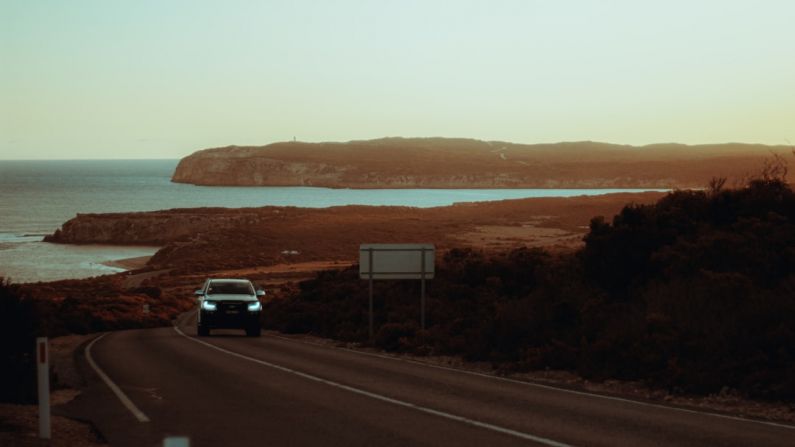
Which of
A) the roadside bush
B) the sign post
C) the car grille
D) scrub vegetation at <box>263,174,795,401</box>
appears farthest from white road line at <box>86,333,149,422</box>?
the car grille

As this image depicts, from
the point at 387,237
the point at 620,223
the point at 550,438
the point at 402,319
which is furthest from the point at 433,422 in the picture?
the point at 387,237

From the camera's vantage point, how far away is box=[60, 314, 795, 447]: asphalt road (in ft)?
36.6

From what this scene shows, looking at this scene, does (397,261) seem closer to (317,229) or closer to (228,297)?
(228,297)

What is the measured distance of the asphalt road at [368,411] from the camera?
1115cm

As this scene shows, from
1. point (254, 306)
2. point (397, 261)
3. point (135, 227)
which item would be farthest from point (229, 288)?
point (135, 227)

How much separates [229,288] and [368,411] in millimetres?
19395

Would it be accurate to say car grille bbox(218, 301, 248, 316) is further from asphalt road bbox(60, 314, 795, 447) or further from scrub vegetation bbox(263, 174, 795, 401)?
asphalt road bbox(60, 314, 795, 447)

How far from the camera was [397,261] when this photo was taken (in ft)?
91.8

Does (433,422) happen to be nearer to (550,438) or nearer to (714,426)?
(550,438)

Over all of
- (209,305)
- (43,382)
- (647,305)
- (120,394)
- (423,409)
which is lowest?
(209,305)

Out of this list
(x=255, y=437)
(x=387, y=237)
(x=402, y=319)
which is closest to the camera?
(x=255, y=437)

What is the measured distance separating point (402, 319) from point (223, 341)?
516 centimetres

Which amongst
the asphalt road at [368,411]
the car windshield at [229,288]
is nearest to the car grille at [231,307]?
the car windshield at [229,288]

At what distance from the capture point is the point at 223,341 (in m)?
29.5
